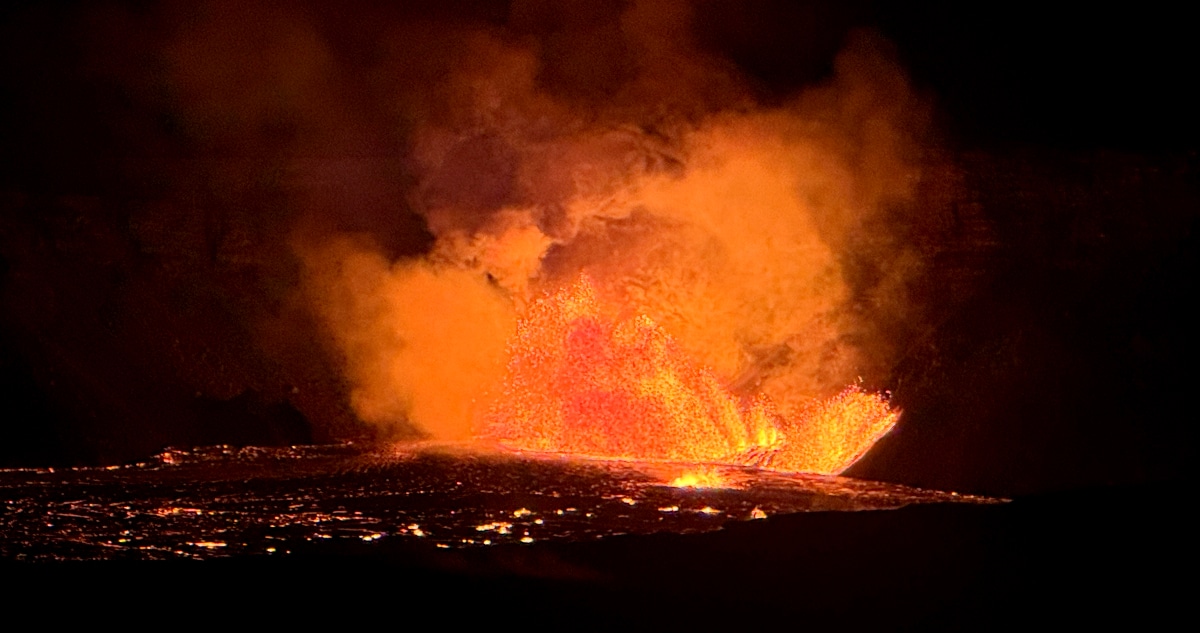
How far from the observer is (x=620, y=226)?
41.7 feet

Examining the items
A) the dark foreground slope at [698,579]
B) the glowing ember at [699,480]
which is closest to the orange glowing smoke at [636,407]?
the glowing ember at [699,480]

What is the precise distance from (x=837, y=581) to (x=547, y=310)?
679 centimetres

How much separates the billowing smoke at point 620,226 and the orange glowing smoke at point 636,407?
0.23 m

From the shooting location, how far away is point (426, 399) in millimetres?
12766

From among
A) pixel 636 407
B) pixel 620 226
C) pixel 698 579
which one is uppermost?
pixel 620 226

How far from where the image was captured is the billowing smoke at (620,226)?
12.5 meters

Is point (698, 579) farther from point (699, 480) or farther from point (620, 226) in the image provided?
point (620, 226)

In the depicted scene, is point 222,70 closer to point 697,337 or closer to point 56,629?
point 697,337

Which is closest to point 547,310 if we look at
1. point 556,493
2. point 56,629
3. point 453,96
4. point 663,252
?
point 663,252

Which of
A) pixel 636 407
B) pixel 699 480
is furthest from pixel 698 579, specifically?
pixel 636 407

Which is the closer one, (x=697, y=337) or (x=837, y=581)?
(x=837, y=581)

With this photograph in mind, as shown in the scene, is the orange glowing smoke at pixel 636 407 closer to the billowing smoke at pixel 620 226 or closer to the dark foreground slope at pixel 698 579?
the billowing smoke at pixel 620 226

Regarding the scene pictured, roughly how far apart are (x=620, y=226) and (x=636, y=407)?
220 centimetres

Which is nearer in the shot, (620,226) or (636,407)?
(636,407)
